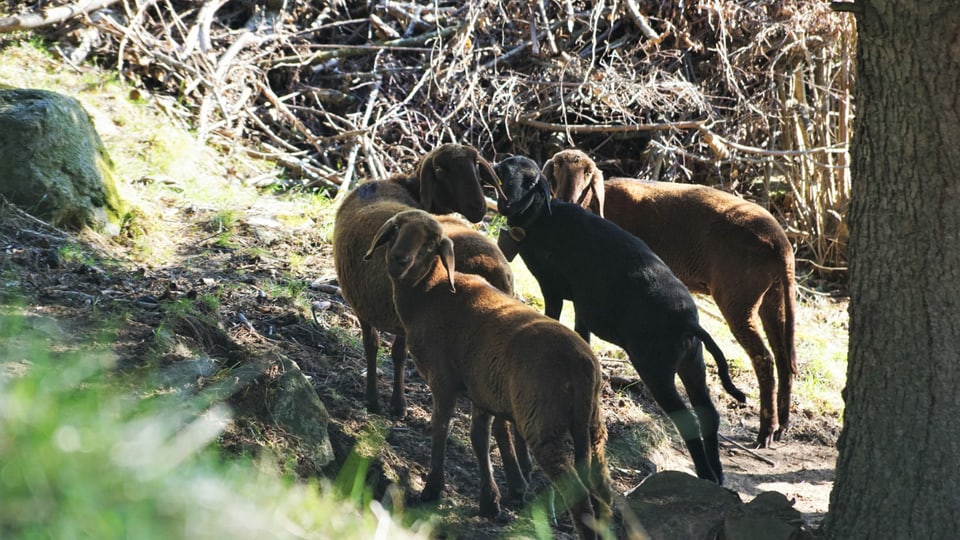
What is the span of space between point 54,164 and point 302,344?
2592 millimetres

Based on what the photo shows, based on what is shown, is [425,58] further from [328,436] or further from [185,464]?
[185,464]

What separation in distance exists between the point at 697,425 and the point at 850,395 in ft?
4.50

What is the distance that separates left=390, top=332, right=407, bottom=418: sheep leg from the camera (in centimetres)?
679

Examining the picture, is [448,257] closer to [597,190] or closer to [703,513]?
[703,513]

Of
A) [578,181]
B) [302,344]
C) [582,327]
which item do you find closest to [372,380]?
[302,344]

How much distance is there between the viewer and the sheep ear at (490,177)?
283 inches

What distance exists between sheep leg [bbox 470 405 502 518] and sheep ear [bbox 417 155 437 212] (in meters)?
2.14

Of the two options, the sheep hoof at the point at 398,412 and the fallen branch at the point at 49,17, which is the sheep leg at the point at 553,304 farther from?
the fallen branch at the point at 49,17

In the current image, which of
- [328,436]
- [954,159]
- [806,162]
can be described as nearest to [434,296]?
[328,436]

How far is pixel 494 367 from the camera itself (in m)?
5.43

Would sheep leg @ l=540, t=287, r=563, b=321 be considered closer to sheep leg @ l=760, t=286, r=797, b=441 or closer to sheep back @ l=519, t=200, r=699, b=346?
sheep back @ l=519, t=200, r=699, b=346

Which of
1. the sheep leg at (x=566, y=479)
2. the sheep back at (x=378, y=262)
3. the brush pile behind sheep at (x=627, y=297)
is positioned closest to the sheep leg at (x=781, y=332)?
the brush pile behind sheep at (x=627, y=297)

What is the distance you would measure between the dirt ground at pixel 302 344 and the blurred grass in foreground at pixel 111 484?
3.01m

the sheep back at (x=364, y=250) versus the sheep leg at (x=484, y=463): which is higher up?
the sheep back at (x=364, y=250)
